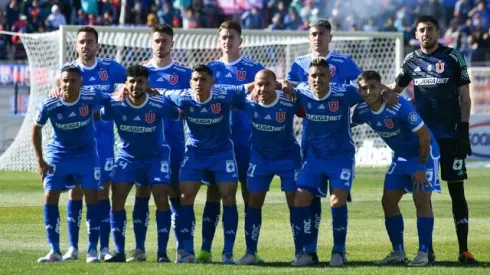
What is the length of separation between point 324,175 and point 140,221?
1.98 metres

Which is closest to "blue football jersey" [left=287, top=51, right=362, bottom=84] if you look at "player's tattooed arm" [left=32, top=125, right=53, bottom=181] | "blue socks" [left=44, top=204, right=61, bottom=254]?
"player's tattooed arm" [left=32, top=125, right=53, bottom=181]

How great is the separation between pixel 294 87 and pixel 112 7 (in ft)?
69.7

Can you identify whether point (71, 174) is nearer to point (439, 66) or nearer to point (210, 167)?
point (210, 167)

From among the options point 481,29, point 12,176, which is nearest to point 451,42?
point 481,29

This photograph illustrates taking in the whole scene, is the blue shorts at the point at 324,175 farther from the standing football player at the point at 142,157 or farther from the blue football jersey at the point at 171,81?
the blue football jersey at the point at 171,81

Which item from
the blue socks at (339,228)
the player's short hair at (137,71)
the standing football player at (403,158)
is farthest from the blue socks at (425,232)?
the player's short hair at (137,71)

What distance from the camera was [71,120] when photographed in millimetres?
11625

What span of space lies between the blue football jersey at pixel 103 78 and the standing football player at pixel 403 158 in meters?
2.81

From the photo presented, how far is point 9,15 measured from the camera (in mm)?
31547

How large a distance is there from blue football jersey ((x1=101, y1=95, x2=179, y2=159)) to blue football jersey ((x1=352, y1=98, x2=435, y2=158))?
1983 millimetres

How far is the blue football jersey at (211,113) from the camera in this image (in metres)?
11.7

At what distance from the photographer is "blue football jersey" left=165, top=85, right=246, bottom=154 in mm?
11742

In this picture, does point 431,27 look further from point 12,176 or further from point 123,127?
point 12,176

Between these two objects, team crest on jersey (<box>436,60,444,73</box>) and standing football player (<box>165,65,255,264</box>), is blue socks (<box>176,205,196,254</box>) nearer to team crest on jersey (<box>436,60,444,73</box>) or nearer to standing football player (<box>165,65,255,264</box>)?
standing football player (<box>165,65,255,264</box>)
